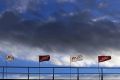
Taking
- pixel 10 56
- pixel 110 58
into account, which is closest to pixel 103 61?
pixel 110 58

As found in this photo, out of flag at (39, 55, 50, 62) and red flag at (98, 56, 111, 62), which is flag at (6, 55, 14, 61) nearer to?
flag at (39, 55, 50, 62)

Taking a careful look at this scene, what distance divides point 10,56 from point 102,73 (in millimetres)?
13734

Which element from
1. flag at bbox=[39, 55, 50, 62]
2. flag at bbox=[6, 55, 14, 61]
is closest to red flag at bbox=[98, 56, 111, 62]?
flag at bbox=[39, 55, 50, 62]

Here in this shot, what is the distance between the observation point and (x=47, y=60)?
165125 mm

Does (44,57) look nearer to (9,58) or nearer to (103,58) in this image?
(9,58)

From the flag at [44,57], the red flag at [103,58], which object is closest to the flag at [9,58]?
the flag at [44,57]

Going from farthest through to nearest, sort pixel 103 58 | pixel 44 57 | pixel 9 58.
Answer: pixel 9 58
pixel 44 57
pixel 103 58

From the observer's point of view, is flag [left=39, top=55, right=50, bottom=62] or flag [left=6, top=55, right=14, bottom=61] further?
flag [left=6, top=55, right=14, bottom=61]

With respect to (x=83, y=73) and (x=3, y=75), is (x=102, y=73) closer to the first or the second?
(x=83, y=73)

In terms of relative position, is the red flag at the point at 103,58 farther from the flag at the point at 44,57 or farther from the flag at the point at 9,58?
the flag at the point at 9,58

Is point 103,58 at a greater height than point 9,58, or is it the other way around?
point 9,58

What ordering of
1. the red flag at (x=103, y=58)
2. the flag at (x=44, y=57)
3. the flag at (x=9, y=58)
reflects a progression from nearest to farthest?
the red flag at (x=103, y=58) < the flag at (x=44, y=57) < the flag at (x=9, y=58)

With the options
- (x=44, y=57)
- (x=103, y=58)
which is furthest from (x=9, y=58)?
(x=103, y=58)

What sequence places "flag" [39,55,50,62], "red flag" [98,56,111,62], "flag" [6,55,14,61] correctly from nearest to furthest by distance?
"red flag" [98,56,111,62]
"flag" [39,55,50,62]
"flag" [6,55,14,61]
